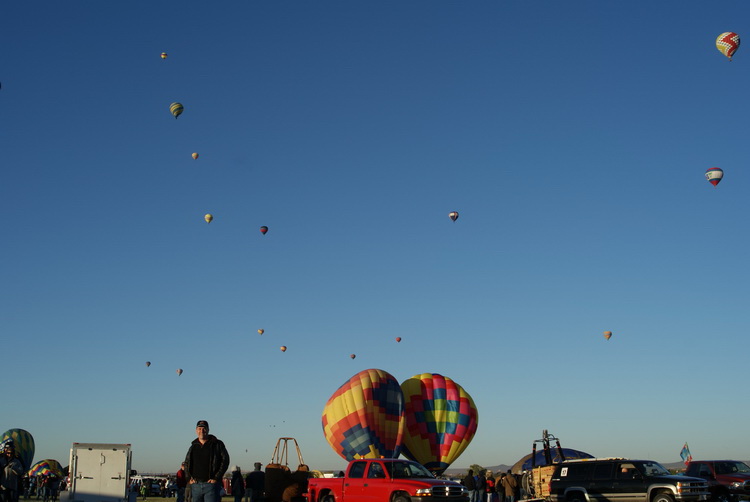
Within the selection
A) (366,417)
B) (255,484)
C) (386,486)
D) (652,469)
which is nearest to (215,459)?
(386,486)

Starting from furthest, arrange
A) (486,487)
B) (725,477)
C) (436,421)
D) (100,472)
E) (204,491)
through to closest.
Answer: (436,421)
(486,487)
(725,477)
(100,472)
(204,491)

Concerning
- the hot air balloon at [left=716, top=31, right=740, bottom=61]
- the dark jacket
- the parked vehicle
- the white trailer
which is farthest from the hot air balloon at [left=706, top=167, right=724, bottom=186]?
the dark jacket

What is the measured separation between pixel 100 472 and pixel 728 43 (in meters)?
36.4

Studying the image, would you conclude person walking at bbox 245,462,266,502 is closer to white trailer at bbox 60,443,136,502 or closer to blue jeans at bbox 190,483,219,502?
white trailer at bbox 60,443,136,502

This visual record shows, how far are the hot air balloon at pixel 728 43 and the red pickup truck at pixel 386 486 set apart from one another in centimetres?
3048

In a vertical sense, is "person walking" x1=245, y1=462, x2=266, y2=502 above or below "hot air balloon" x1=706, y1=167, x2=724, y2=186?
below

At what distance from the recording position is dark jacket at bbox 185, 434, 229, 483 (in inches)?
396

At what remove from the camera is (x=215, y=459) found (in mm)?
10125

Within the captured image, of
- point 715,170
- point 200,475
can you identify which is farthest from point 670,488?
point 715,170

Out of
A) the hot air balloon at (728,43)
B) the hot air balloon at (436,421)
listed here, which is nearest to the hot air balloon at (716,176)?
the hot air balloon at (728,43)

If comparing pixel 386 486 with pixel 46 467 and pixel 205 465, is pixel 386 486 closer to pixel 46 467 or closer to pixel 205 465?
pixel 205 465

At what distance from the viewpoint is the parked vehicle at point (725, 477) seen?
75.8 feet

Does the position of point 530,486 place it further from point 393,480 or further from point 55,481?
point 55,481

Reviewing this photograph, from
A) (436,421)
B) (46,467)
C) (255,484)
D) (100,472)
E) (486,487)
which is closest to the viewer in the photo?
(100,472)
